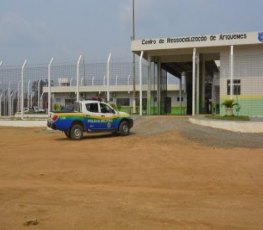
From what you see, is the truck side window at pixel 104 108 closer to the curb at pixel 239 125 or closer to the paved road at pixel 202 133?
the paved road at pixel 202 133

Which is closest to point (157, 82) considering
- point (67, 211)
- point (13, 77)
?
point (13, 77)

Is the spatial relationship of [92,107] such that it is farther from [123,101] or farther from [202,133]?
[123,101]

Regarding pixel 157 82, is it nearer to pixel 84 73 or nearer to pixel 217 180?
pixel 84 73

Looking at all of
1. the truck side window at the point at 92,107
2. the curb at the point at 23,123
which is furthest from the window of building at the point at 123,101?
the truck side window at the point at 92,107

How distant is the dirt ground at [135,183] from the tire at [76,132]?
685mm

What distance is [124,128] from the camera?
22594 mm

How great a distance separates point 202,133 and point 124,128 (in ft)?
12.6

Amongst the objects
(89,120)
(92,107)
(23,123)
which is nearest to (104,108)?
(92,107)

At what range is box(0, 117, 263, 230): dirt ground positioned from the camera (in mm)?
7105

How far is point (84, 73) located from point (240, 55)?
10314mm

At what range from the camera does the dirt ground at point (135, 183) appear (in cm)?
711

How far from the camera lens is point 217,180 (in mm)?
11031

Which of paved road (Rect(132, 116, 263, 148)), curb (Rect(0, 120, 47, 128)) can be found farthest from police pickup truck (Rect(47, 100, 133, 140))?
curb (Rect(0, 120, 47, 128))

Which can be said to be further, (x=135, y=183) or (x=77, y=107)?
(x=77, y=107)
